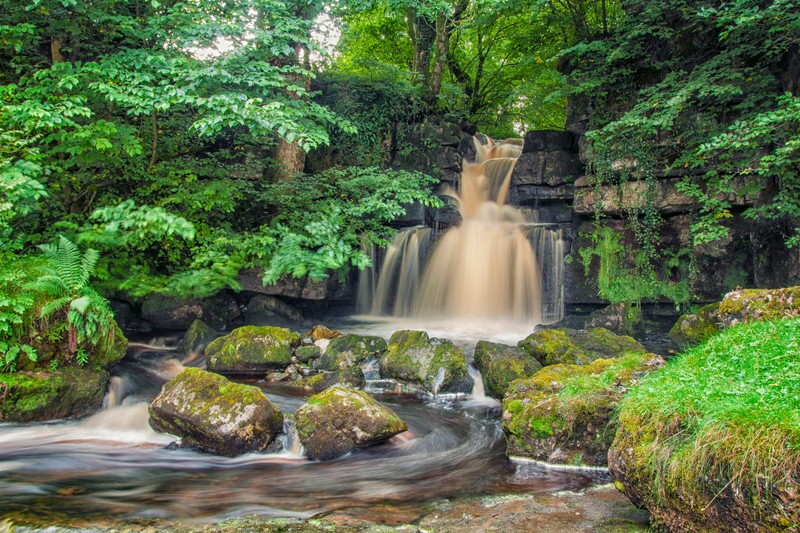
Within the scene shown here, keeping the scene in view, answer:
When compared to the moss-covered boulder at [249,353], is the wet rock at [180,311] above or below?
above

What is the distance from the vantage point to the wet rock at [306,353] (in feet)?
27.7

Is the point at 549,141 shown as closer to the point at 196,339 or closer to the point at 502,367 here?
the point at 502,367

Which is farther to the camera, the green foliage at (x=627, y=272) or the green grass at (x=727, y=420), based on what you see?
the green foliage at (x=627, y=272)

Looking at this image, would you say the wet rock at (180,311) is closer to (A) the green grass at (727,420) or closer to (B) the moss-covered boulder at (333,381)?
(B) the moss-covered boulder at (333,381)

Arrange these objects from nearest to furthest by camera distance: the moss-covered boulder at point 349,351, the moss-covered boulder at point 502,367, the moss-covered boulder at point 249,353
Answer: the moss-covered boulder at point 502,367
the moss-covered boulder at point 249,353
the moss-covered boulder at point 349,351

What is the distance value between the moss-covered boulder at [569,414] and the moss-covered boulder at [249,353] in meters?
4.52

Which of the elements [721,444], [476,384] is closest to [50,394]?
[476,384]

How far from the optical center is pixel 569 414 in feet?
14.8

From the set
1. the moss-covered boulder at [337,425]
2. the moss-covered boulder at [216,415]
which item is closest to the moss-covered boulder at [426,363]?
the moss-covered boulder at [337,425]

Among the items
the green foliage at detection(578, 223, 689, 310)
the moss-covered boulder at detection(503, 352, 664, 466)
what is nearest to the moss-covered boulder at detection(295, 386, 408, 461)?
the moss-covered boulder at detection(503, 352, 664, 466)

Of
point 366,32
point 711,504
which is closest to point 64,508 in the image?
point 711,504

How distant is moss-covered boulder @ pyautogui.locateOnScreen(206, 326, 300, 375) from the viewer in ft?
26.6

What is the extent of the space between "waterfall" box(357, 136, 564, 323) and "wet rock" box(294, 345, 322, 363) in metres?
4.29

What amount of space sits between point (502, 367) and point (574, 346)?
138 cm
